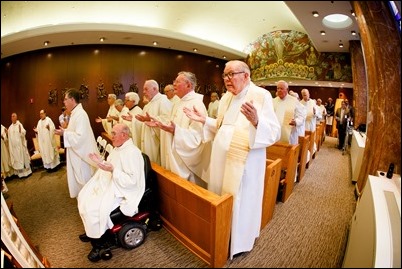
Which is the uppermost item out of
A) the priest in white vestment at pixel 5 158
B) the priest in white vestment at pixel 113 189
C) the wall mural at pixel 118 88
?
the wall mural at pixel 118 88

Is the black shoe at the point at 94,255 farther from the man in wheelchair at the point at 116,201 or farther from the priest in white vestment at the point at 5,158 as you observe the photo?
the priest in white vestment at the point at 5,158

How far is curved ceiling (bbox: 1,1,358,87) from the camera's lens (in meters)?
0.85

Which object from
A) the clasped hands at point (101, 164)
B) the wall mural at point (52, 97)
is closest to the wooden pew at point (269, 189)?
the clasped hands at point (101, 164)

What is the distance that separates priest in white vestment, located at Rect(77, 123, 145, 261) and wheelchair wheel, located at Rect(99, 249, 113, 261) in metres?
0.04

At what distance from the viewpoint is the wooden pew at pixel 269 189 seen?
2.23 metres

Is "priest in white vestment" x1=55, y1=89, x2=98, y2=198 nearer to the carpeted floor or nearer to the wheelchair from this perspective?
the carpeted floor

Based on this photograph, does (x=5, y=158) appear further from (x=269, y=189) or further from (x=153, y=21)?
(x=269, y=189)

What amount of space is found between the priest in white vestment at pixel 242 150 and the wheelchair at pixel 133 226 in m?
0.74

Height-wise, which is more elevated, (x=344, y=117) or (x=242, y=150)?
(x=344, y=117)

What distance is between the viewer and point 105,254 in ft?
6.06

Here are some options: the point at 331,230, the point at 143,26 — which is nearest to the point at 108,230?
the point at 143,26

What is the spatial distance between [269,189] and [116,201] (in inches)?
62.5

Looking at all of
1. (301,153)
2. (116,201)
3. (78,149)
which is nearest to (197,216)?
(116,201)

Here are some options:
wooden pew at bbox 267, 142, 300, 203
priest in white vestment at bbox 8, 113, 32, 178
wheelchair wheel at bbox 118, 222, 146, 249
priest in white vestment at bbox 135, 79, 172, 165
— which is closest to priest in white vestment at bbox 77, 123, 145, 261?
wheelchair wheel at bbox 118, 222, 146, 249
